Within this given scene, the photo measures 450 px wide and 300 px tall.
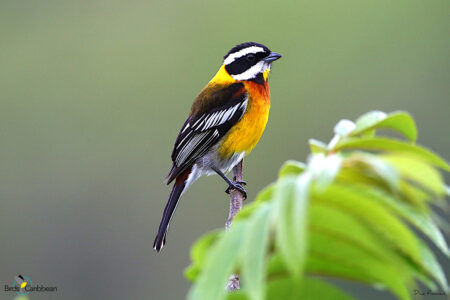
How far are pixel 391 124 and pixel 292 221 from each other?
19.5 inches

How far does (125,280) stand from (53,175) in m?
3.38

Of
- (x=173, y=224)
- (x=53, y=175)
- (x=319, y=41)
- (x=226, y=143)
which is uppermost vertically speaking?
(x=319, y=41)

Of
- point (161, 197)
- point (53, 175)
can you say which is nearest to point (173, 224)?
point (161, 197)

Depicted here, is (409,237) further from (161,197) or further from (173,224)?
(161,197)

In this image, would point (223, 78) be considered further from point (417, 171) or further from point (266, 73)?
point (417, 171)

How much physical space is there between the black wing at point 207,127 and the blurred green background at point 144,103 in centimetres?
479

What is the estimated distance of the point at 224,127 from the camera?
16.1 ft

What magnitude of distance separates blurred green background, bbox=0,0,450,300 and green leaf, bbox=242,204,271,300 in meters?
8.32

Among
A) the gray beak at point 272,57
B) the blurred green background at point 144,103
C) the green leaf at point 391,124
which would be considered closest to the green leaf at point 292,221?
the green leaf at point 391,124

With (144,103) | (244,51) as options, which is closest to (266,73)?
(244,51)

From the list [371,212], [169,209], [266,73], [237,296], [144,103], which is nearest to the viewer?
[371,212]

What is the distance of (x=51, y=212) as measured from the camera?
1316cm

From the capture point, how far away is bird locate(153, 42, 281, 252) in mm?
4914

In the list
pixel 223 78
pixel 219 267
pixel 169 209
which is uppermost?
pixel 223 78
